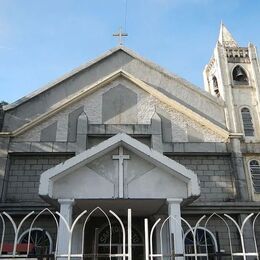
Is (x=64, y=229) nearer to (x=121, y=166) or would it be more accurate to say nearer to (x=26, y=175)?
(x=121, y=166)

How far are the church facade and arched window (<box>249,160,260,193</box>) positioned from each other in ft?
0.14

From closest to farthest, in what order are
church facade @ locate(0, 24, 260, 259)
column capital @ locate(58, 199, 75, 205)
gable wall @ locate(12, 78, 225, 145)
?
column capital @ locate(58, 199, 75, 205) < church facade @ locate(0, 24, 260, 259) < gable wall @ locate(12, 78, 225, 145)

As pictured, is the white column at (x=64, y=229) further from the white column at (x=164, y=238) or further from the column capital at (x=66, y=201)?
the white column at (x=164, y=238)

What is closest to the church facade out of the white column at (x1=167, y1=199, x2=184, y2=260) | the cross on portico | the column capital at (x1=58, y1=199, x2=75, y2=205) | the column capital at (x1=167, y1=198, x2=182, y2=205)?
the cross on portico

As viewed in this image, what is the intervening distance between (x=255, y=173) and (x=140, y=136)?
17.6 ft

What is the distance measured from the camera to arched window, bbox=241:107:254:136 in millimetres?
15195

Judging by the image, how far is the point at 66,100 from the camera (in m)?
14.9

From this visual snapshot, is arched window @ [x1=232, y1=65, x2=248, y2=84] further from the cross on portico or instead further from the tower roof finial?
the cross on portico

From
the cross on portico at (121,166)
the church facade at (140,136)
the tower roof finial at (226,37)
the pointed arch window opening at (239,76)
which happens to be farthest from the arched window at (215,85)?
the cross on portico at (121,166)

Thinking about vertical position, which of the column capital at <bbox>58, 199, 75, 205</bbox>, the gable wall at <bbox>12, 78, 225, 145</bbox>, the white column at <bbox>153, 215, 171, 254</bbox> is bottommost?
the white column at <bbox>153, 215, 171, 254</bbox>

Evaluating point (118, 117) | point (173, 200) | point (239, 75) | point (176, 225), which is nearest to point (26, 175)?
point (118, 117)

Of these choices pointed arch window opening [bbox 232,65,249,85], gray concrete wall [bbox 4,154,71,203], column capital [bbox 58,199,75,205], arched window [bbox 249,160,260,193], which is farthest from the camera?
pointed arch window opening [bbox 232,65,249,85]

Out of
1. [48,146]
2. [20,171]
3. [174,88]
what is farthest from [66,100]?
[174,88]

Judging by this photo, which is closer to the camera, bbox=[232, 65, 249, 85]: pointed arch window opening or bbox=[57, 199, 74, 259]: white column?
bbox=[57, 199, 74, 259]: white column
